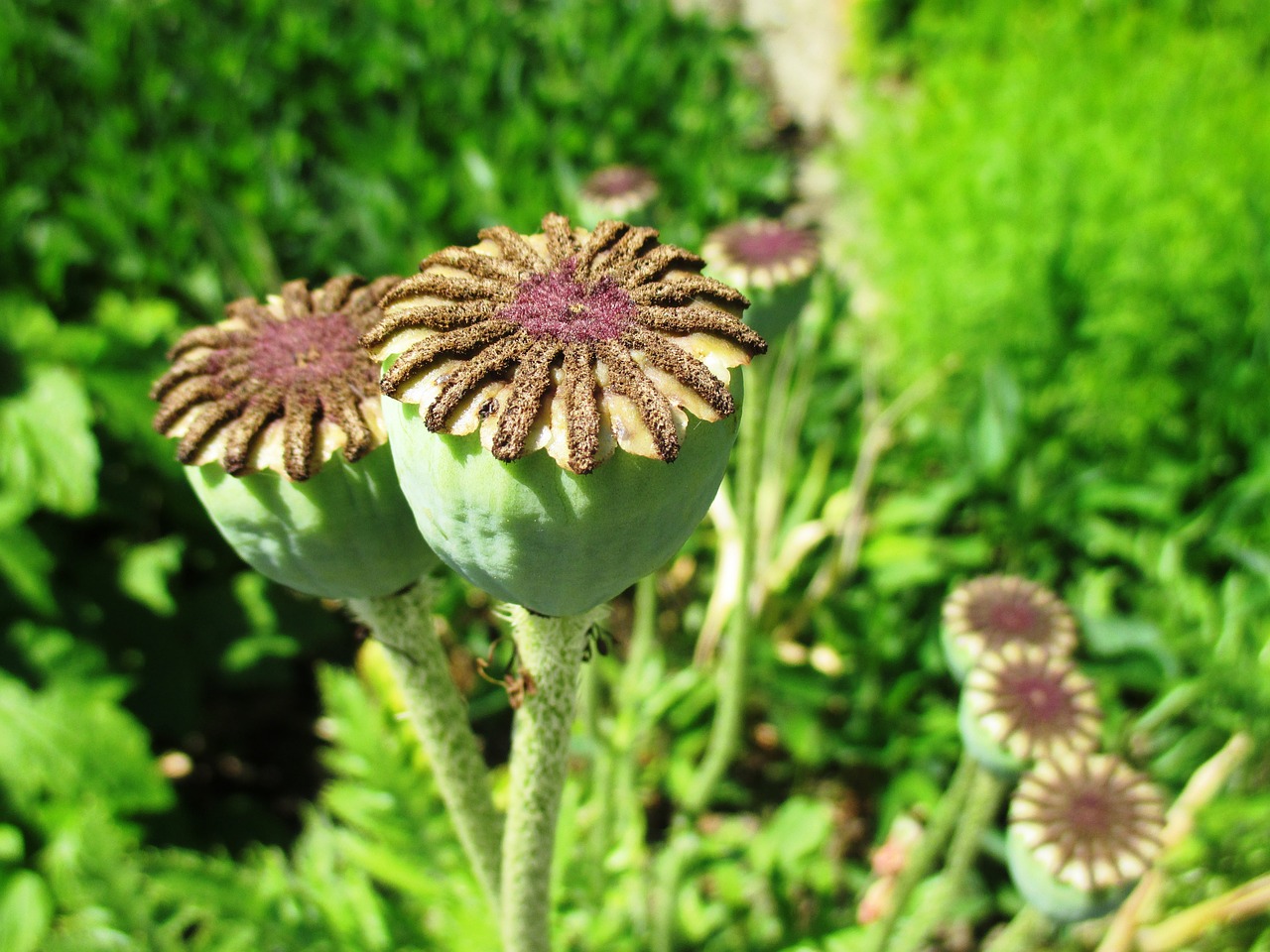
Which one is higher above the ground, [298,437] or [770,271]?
[770,271]

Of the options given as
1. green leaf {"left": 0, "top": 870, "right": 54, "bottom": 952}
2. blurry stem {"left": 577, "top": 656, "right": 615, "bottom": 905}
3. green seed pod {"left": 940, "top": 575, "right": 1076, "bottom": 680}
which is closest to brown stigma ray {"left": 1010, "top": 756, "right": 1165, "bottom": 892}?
green seed pod {"left": 940, "top": 575, "right": 1076, "bottom": 680}

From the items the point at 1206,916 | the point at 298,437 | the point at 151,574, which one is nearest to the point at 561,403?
the point at 298,437

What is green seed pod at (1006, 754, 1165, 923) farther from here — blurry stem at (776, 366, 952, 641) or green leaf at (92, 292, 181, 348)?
green leaf at (92, 292, 181, 348)

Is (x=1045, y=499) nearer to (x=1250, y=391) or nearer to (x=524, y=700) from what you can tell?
(x=1250, y=391)

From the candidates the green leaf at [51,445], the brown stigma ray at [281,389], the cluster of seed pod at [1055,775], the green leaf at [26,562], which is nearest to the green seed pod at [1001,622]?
the cluster of seed pod at [1055,775]

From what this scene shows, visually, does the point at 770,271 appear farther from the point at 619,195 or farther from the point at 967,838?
the point at 967,838

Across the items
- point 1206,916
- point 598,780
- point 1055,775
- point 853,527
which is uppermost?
point 853,527

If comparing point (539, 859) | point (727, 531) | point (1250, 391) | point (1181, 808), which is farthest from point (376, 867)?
point (1250, 391)

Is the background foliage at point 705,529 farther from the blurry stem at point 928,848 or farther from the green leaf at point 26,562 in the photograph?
the blurry stem at point 928,848
